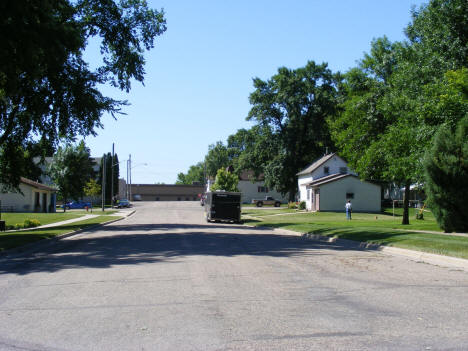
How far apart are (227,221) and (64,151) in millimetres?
23072

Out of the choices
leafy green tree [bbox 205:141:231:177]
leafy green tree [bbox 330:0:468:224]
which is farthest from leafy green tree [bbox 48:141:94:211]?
leafy green tree [bbox 205:141:231:177]

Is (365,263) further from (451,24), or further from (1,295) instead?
(451,24)

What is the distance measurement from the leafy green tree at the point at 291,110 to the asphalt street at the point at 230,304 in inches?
1997

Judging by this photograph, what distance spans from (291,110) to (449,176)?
144ft

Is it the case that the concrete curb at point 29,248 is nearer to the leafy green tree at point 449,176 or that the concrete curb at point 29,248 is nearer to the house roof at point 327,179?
the leafy green tree at point 449,176

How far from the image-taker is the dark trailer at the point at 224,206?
130ft

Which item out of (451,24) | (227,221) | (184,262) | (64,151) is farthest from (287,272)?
(64,151)

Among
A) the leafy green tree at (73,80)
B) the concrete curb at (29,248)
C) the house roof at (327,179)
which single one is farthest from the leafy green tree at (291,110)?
the concrete curb at (29,248)

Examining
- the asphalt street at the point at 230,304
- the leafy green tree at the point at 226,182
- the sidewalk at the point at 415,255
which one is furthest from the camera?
the leafy green tree at the point at 226,182

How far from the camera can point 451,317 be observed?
6723 millimetres

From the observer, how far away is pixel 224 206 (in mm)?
39719

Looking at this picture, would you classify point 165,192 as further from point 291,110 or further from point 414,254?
A: point 414,254

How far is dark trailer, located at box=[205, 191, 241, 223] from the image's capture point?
39.5 metres

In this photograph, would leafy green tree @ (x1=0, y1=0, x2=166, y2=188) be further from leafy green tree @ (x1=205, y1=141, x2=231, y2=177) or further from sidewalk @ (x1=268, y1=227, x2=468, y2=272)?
leafy green tree @ (x1=205, y1=141, x2=231, y2=177)
